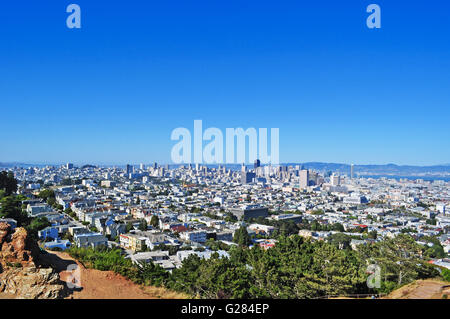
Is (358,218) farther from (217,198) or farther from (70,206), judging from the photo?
(70,206)

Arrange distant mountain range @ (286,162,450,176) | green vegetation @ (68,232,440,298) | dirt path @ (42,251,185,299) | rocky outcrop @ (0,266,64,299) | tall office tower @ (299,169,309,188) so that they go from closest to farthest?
rocky outcrop @ (0,266,64,299) → dirt path @ (42,251,185,299) → green vegetation @ (68,232,440,298) → tall office tower @ (299,169,309,188) → distant mountain range @ (286,162,450,176)

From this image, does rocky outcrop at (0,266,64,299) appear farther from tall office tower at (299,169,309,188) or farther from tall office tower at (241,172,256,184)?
tall office tower at (241,172,256,184)

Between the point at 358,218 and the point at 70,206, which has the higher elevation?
the point at 70,206

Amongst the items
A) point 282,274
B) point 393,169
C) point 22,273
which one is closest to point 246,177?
point 282,274

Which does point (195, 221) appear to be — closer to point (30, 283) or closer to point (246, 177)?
point (30, 283)

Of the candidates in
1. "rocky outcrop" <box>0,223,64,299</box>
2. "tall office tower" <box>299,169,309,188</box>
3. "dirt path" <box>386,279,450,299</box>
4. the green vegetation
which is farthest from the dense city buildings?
"tall office tower" <box>299,169,309,188</box>

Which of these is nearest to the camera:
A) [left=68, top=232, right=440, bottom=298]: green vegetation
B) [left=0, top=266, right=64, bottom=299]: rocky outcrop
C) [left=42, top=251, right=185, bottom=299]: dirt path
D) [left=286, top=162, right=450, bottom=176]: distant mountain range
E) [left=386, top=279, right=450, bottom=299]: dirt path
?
[left=0, top=266, right=64, bottom=299]: rocky outcrop
